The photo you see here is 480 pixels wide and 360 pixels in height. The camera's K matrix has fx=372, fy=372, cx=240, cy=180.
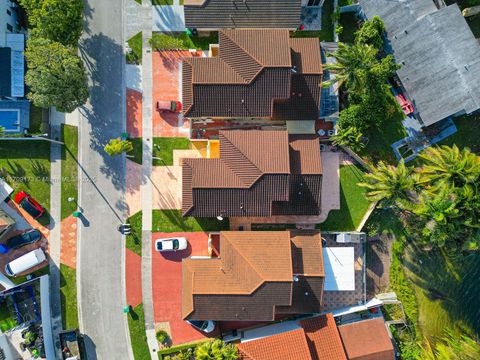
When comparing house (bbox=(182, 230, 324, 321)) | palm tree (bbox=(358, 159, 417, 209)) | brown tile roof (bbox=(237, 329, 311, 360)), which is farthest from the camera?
brown tile roof (bbox=(237, 329, 311, 360))

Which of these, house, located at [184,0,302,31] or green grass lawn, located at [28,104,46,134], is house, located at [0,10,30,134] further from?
house, located at [184,0,302,31]

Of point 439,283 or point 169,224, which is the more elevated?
point 169,224

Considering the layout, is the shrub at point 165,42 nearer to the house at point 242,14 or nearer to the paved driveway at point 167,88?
the paved driveway at point 167,88

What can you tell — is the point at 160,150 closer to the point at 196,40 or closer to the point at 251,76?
the point at 196,40

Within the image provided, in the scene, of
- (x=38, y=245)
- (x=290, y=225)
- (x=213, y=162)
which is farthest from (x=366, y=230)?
(x=38, y=245)

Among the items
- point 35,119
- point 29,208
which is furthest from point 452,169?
point 29,208

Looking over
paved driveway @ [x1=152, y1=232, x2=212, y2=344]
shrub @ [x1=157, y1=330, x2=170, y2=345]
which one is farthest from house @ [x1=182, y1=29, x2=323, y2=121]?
shrub @ [x1=157, y1=330, x2=170, y2=345]

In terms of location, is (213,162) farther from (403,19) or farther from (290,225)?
(403,19)
